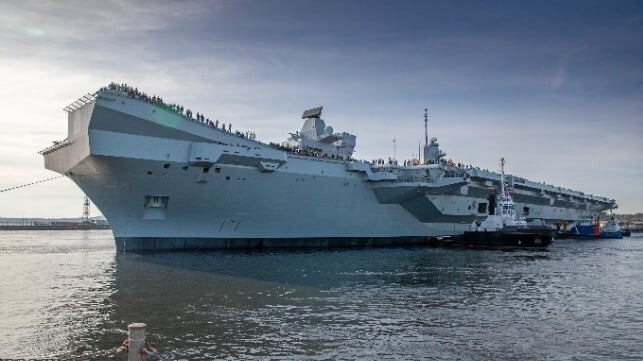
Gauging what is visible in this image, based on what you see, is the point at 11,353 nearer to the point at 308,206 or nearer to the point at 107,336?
the point at 107,336

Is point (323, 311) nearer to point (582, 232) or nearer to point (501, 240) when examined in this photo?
point (501, 240)

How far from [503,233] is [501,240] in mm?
520

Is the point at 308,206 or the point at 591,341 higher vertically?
the point at 308,206

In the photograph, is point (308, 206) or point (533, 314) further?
point (308, 206)

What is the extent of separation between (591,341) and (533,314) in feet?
8.24

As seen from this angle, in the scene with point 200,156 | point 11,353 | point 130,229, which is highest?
point 200,156

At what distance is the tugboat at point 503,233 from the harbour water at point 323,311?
14.0 metres

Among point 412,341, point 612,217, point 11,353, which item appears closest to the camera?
point 11,353

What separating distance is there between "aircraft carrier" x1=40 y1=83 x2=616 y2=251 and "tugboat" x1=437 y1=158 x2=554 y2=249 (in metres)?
3.20

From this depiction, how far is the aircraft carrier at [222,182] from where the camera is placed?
2419cm

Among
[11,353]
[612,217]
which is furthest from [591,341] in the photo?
[612,217]

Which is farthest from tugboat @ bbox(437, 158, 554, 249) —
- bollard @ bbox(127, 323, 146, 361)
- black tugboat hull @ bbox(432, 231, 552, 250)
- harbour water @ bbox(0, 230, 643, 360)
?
bollard @ bbox(127, 323, 146, 361)

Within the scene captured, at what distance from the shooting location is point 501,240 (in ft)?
121

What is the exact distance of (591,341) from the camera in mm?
9984
